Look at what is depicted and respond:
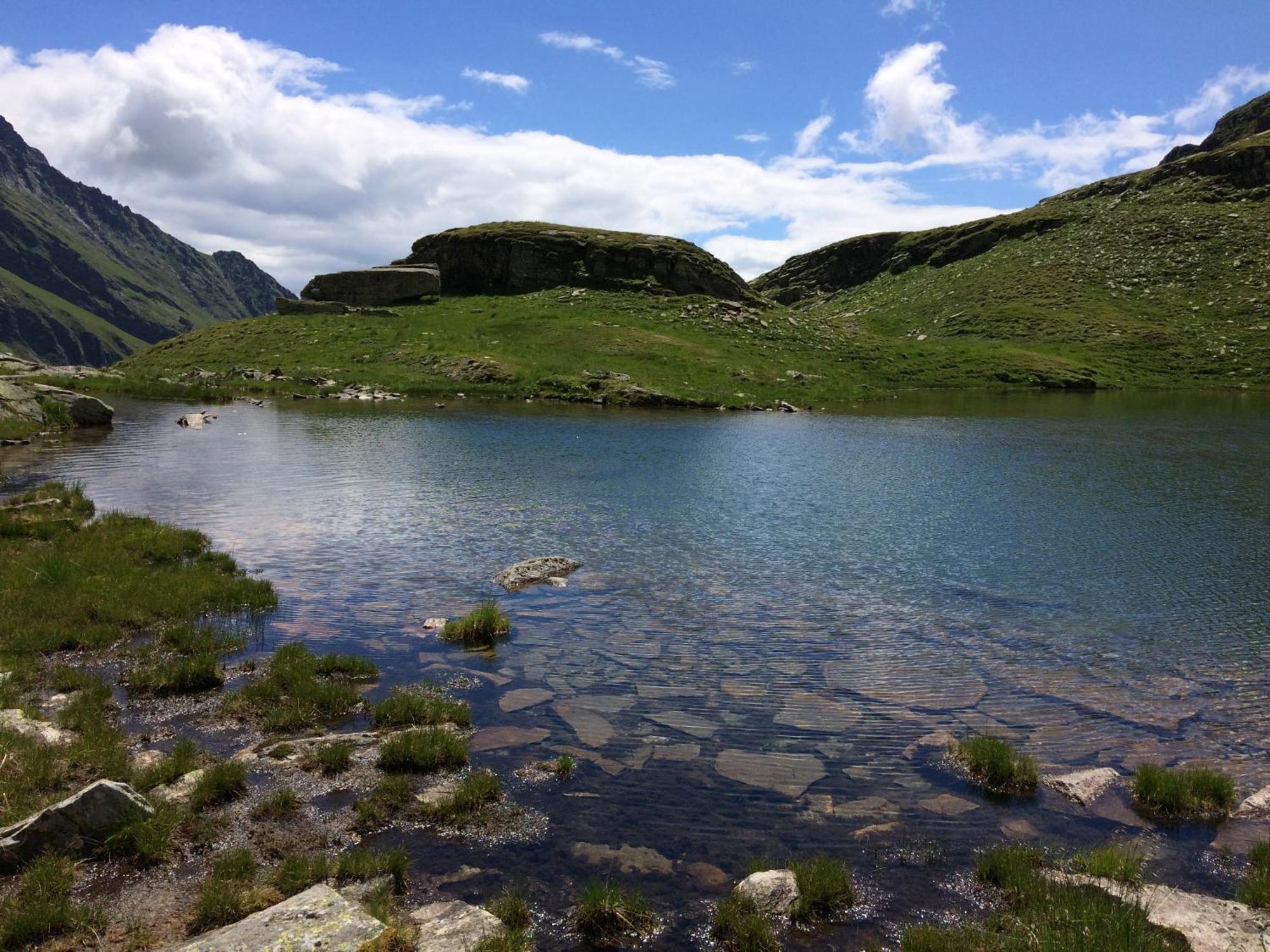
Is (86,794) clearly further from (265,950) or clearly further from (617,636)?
(617,636)

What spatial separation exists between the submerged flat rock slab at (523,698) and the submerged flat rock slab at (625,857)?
13.7ft

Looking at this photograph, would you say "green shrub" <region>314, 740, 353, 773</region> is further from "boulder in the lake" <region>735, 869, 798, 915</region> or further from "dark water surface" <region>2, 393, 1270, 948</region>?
"boulder in the lake" <region>735, 869, 798, 915</region>

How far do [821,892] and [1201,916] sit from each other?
12.5ft

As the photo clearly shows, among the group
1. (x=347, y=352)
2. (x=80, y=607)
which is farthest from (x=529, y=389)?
(x=80, y=607)

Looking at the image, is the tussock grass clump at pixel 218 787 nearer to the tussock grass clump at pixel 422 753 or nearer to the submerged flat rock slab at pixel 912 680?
the tussock grass clump at pixel 422 753

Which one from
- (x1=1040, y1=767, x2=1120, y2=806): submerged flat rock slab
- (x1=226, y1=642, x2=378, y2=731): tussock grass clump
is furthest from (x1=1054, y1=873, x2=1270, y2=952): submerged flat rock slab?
(x1=226, y1=642, x2=378, y2=731): tussock grass clump

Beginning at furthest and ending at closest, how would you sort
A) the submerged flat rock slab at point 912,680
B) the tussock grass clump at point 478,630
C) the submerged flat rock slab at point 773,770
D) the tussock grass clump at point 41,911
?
the tussock grass clump at point 478,630
the submerged flat rock slab at point 912,680
the submerged flat rock slab at point 773,770
the tussock grass clump at point 41,911

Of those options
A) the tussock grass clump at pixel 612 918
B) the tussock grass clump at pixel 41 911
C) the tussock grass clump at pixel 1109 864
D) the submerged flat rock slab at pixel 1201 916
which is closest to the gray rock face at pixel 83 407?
the tussock grass clump at pixel 41 911

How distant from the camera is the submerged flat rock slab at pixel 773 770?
1095 centimetres

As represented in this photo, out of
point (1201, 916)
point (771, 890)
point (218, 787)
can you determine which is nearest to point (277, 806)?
point (218, 787)

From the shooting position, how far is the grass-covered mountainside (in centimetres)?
7688

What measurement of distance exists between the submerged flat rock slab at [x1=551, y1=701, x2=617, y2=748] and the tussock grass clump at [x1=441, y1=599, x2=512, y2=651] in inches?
128

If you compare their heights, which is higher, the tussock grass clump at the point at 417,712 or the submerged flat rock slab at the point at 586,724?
the tussock grass clump at the point at 417,712

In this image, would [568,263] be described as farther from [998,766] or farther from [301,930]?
[301,930]
